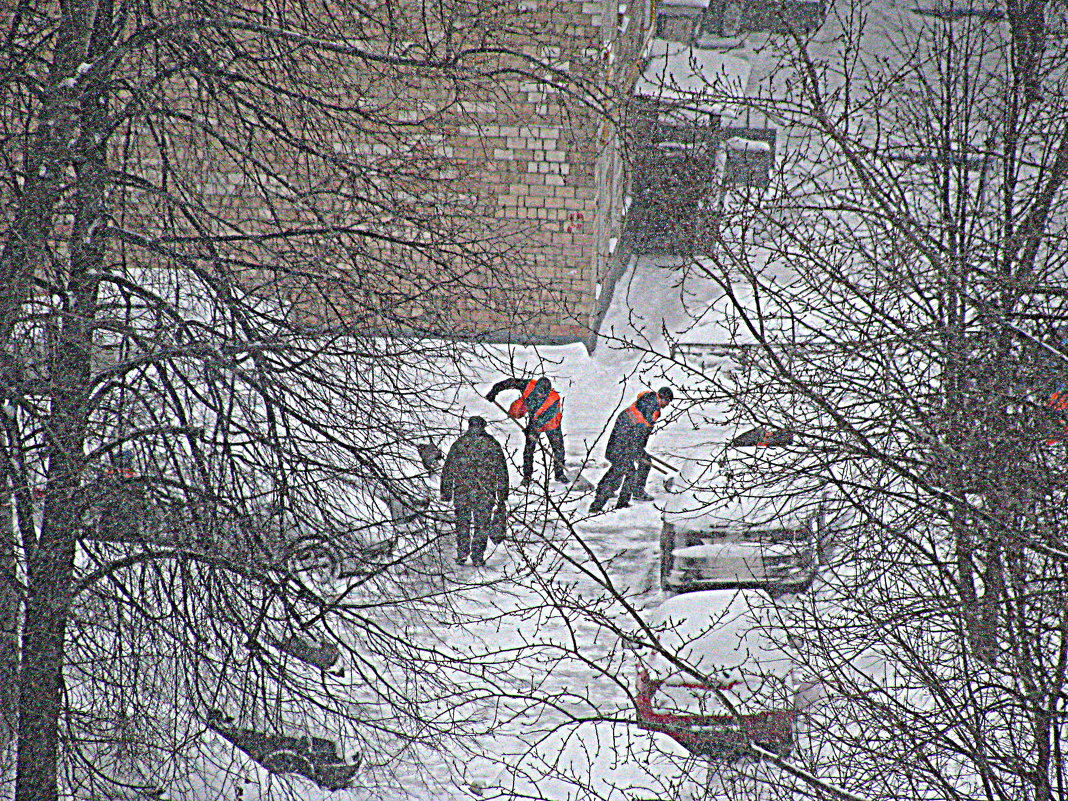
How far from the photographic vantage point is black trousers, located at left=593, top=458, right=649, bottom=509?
13.7 m

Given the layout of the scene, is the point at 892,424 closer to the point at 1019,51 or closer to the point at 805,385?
the point at 805,385

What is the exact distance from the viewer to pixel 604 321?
73.1 feet

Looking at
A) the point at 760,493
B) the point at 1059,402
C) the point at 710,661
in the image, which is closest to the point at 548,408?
the point at 760,493

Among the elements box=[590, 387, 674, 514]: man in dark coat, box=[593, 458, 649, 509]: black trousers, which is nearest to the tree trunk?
box=[593, 458, 649, 509]: black trousers

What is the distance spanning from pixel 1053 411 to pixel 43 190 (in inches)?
223

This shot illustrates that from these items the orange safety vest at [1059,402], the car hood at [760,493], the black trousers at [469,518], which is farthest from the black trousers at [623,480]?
the orange safety vest at [1059,402]

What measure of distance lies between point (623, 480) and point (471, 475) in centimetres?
792

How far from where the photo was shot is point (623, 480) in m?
14.8

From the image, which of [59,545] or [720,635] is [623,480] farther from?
[59,545]

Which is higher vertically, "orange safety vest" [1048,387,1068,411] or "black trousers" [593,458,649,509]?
"black trousers" [593,458,649,509]

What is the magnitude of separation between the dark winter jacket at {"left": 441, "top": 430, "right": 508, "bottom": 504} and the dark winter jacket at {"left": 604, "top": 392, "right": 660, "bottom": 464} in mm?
4211

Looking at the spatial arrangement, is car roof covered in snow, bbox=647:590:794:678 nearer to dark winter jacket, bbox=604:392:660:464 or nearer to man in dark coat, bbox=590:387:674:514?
man in dark coat, bbox=590:387:674:514

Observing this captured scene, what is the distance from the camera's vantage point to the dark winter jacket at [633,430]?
13695mm

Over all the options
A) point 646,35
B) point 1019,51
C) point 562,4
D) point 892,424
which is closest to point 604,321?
point 562,4
